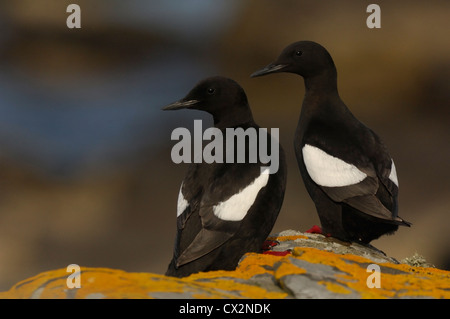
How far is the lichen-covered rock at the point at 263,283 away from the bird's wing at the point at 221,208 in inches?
9.7

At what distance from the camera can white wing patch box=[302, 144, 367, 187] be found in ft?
17.8

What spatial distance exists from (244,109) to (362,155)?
1.14 metres

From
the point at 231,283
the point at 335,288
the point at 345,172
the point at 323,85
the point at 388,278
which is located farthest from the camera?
the point at 323,85

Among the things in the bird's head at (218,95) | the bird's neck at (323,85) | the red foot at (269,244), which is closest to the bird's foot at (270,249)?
the red foot at (269,244)

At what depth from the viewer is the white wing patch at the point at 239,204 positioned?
461 cm

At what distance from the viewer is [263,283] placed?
388 centimetres

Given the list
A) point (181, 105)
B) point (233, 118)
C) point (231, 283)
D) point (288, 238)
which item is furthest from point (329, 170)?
point (231, 283)

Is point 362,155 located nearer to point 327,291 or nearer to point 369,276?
point 369,276

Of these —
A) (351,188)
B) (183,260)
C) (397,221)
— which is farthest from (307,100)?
(183,260)

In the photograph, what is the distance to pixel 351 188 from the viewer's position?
5383 millimetres

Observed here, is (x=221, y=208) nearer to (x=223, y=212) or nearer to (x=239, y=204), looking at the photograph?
(x=223, y=212)

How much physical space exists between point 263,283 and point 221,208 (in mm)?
891

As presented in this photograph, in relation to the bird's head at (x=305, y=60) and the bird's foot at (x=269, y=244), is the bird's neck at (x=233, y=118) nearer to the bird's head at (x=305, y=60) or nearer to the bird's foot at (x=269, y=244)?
the bird's head at (x=305, y=60)
